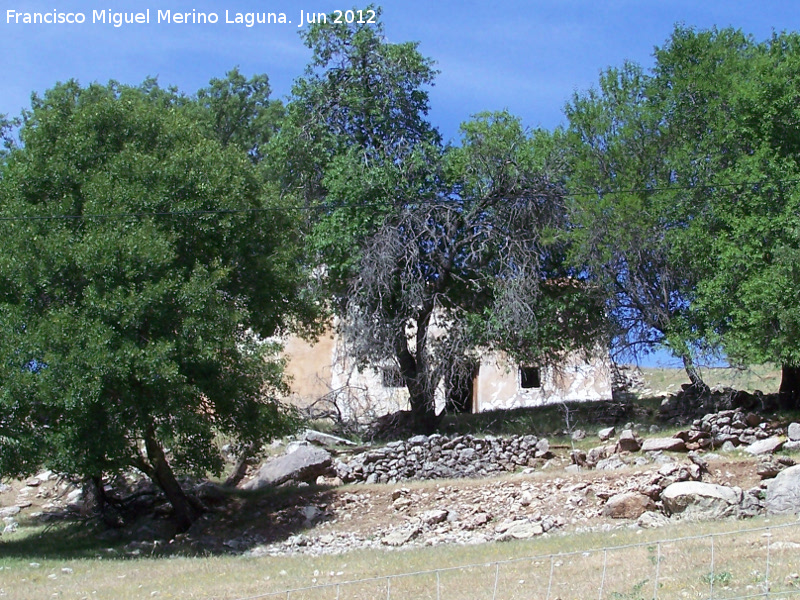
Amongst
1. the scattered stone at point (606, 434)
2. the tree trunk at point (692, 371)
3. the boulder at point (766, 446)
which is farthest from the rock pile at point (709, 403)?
the boulder at point (766, 446)

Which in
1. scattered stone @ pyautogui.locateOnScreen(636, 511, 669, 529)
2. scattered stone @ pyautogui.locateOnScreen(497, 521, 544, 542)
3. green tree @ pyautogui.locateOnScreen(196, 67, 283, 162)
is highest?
green tree @ pyautogui.locateOnScreen(196, 67, 283, 162)

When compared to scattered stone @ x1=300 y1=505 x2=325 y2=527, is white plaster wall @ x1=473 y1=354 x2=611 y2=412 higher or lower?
higher

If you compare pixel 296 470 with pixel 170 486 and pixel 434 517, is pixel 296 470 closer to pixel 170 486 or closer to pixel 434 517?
pixel 170 486

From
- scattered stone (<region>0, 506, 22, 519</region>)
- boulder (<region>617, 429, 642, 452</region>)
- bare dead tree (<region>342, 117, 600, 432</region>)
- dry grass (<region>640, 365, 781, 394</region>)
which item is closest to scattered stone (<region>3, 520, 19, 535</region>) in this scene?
scattered stone (<region>0, 506, 22, 519</region>)

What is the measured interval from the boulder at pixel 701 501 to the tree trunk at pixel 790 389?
26.3 ft

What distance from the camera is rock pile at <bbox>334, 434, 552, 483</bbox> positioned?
2109 cm

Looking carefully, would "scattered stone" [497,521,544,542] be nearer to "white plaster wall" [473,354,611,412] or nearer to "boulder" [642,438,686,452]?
"boulder" [642,438,686,452]

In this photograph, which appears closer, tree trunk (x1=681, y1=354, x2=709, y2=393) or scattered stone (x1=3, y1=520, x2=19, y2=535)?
scattered stone (x1=3, y1=520, x2=19, y2=535)

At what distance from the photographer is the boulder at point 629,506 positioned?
1568 centimetres

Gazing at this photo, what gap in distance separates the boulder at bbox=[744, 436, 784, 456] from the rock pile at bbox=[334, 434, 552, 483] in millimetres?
4562

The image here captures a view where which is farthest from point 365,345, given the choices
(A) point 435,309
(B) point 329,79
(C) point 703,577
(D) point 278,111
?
(D) point 278,111

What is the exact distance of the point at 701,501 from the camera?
15.1 metres

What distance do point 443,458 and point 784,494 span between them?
852cm

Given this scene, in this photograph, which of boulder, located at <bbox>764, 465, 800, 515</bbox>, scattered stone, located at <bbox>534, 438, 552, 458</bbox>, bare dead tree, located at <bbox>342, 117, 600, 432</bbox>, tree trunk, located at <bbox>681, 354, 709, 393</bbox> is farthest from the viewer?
bare dead tree, located at <bbox>342, 117, 600, 432</bbox>
